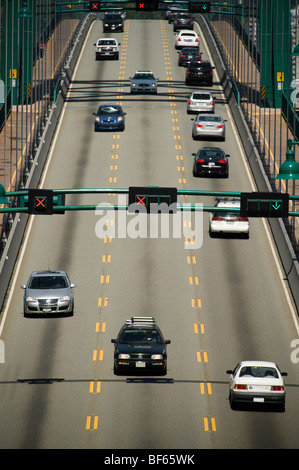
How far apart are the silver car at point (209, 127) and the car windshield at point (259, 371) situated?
117ft

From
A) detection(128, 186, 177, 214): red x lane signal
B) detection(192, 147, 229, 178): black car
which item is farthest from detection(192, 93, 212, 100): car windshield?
detection(128, 186, 177, 214): red x lane signal

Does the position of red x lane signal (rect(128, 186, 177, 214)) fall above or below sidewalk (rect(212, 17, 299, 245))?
above

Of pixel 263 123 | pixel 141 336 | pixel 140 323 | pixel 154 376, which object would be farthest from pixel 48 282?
pixel 263 123

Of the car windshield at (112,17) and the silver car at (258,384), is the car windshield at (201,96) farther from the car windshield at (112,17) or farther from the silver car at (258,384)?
the silver car at (258,384)

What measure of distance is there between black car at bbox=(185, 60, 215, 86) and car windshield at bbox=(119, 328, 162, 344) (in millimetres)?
50363

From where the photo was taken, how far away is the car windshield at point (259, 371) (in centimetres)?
3497

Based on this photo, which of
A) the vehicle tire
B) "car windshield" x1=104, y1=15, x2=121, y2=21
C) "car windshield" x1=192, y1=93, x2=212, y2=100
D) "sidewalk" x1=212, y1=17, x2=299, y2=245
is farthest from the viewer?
"car windshield" x1=104, y1=15, x2=121, y2=21

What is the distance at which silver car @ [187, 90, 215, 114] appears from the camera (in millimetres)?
76750

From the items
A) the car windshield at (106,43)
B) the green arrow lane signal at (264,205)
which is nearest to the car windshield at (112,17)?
the car windshield at (106,43)

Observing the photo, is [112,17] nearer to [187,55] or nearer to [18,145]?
[187,55]

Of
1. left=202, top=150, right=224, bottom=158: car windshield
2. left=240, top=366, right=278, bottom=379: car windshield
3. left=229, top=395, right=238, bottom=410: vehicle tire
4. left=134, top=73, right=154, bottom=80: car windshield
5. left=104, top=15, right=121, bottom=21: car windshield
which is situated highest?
left=104, top=15, right=121, bottom=21: car windshield

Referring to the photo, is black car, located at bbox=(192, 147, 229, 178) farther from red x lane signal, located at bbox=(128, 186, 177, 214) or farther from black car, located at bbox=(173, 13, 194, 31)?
black car, located at bbox=(173, 13, 194, 31)

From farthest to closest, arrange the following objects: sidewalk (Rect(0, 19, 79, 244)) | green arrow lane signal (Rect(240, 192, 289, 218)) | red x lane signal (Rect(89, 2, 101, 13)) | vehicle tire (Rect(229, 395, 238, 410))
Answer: red x lane signal (Rect(89, 2, 101, 13))
sidewalk (Rect(0, 19, 79, 244))
vehicle tire (Rect(229, 395, 238, 410))
green arrow lane signal (Rect(240, 192, 289, 218))

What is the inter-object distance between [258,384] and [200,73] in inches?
2170
